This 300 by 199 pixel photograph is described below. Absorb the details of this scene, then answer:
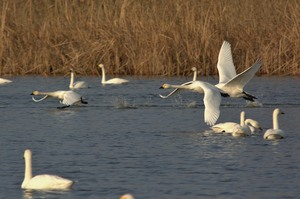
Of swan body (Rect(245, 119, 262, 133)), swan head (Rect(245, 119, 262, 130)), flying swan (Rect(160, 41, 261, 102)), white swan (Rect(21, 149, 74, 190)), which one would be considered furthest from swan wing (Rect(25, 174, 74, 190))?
flying swan (Rect(160, 41, 261, 102))

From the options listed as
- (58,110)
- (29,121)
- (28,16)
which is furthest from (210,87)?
(28,16)

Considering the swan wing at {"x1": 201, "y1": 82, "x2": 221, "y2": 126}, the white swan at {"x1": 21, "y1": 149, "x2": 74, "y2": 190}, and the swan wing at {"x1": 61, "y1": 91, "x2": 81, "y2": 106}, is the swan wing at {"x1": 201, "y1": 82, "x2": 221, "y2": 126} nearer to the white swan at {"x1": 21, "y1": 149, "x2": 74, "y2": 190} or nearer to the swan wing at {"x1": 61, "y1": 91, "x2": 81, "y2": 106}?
the swan wing at {"x1": 61, "y1": 91, "x2": 81, "y2": 106}

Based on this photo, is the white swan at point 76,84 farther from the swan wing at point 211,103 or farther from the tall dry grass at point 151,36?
the swan wing at point 211,103

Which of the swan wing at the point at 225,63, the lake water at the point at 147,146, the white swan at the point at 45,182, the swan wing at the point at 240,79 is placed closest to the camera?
the white swan at the point at 45,182

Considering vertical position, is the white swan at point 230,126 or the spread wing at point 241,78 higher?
the spread wing at point 241,78

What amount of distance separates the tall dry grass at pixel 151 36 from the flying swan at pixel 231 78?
4690mm

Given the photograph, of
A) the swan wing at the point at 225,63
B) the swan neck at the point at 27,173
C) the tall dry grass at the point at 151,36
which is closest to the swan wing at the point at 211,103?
the swan wing at the point at 225,63

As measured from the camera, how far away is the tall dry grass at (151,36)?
22391mm

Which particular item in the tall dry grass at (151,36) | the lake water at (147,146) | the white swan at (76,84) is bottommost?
the lake water at (147,146)

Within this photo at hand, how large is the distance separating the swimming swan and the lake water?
720 millimetres

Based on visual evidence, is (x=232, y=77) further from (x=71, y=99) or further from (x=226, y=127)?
(x=71, y=99)

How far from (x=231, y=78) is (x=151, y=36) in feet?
17.7

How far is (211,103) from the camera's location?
48.6ft

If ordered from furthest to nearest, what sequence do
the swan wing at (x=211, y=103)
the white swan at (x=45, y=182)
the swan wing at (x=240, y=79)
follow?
the swan wing at (x=240, y=79), the swan wing at (x=211, y=103), the white swan at (x=45, y=182)
